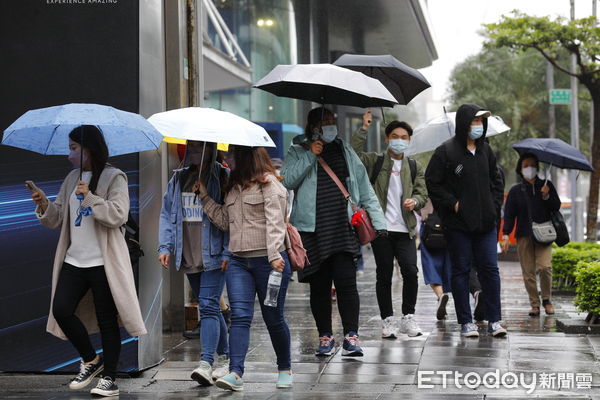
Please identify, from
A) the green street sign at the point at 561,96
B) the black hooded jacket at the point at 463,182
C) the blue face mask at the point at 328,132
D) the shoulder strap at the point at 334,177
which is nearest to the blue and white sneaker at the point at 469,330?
the black hooded jacket at the point at 463,182

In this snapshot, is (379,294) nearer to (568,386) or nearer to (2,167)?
(568,386)

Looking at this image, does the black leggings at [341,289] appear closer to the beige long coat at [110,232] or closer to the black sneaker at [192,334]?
the black sneaker at [192,334]

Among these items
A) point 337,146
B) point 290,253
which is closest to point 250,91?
point 337,146

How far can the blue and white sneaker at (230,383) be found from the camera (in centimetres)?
665

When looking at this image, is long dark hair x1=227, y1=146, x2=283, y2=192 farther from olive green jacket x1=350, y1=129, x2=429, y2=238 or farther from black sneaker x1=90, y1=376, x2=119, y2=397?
olive green jacket x1=350, y1=129, x2=429, y2=238

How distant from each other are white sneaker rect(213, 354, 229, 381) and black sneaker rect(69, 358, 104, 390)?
83cm

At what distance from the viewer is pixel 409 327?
930 centimetres

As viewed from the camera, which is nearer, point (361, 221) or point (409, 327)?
point (361, 221)

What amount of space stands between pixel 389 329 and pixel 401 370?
1.69m

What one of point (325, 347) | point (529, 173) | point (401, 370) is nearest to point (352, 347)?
point (325, 347)

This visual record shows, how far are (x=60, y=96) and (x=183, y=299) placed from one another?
2938mm

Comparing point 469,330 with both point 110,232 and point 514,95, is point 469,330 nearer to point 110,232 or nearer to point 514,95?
point 110,232

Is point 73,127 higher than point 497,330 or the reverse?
higher

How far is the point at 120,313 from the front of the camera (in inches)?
Result: 270
